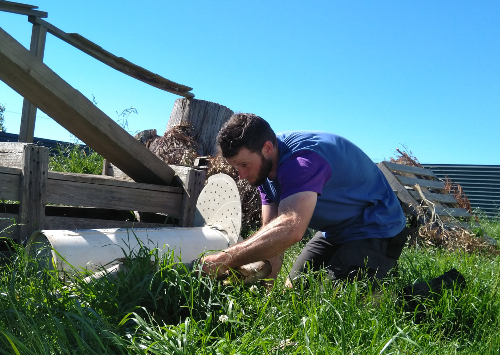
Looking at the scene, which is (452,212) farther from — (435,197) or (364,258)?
(364,258)

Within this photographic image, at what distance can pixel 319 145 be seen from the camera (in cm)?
298

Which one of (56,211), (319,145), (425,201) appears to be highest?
(319,145)

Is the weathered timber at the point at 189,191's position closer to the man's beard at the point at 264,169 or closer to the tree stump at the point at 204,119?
the man's beard at the point at 264,169

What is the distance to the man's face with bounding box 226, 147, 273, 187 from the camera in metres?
3.06

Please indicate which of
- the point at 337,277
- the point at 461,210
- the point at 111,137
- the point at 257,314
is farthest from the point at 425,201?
the point at 257,314

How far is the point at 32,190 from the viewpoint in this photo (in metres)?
3.86

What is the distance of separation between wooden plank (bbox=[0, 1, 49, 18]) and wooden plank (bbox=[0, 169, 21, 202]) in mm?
3143

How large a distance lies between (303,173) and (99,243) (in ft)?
5.45

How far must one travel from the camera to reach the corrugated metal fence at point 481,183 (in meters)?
→ 15.2

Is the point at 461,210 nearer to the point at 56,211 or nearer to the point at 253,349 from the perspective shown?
the point at 56,211

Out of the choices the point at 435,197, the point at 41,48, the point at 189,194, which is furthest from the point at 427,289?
the point at 41,48

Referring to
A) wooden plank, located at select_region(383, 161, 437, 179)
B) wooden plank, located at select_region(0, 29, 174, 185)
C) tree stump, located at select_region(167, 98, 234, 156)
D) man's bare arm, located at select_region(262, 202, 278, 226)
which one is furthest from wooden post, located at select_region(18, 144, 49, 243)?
wooden plank, located at select_region(383, 161, 437, 179)

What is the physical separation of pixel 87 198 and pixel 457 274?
3104mm

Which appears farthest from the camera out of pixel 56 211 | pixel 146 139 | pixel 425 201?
pixel 146 139
